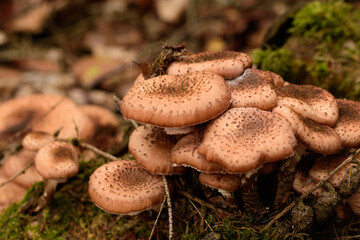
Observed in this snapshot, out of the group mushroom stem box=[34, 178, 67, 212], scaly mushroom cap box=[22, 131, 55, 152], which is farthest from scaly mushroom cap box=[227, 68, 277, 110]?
scaly mushroom cap box=[22, 131, 55, 152]

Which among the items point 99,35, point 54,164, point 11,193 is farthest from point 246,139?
point 99,35

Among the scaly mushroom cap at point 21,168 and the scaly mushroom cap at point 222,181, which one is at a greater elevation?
the scaly mushroom cap at point 222,181

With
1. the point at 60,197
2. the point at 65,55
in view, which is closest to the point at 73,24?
the point at 65,55

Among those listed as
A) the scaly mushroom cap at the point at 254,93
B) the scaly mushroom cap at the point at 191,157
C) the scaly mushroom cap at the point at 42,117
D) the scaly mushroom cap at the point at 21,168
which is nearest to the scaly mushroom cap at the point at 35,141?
the scaly mushroom cap at the point at 21,168

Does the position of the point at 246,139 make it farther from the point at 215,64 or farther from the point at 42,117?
the point at 42,117

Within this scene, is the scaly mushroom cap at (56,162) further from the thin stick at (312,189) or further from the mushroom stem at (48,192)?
the thin stick at (312,189)

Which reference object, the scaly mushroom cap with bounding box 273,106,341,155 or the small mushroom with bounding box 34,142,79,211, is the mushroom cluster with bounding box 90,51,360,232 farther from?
the small mushroom with bounding box 34,142,79,211
